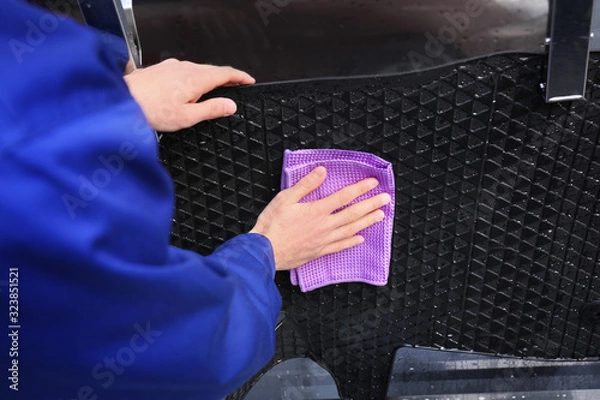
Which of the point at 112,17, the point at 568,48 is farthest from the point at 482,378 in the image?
the point at 112,17

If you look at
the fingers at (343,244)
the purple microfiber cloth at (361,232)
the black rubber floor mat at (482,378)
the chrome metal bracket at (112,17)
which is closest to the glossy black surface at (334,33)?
the chrome metal bracket at (112,17)

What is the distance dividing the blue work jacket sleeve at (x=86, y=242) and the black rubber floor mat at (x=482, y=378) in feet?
2.38

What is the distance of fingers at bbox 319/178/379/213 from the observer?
3.38 ft

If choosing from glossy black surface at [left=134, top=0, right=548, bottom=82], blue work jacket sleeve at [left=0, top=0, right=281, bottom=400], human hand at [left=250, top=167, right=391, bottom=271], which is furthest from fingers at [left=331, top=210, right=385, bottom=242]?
blue work jacket sleeve at [left=0, top=0, right=281, bottom=400]

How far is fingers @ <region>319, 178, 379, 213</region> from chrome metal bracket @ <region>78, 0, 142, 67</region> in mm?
359

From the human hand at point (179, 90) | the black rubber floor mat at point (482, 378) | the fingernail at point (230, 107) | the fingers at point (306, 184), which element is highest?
the human hand at point (179, 90)

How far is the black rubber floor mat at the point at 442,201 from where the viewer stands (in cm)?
97

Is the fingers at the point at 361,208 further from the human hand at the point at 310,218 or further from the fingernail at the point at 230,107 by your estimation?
the fingernail at the point at 230,107

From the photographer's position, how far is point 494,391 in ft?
4.51

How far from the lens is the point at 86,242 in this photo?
54 cm

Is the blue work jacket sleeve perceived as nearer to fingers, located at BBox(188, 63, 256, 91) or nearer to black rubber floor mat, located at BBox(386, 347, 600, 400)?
fingers, located at BBox(188, 63, 256, 91)

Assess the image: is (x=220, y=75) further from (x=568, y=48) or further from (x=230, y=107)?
(x=568, y=48)

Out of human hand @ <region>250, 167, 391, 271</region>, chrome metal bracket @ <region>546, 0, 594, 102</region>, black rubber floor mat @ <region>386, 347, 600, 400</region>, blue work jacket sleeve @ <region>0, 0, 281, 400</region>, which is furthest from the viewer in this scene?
black rubber floor mat @ <region>386, 347, 600, 400</region>

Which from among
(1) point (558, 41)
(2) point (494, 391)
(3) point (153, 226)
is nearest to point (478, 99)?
(1) point (558, 41)
